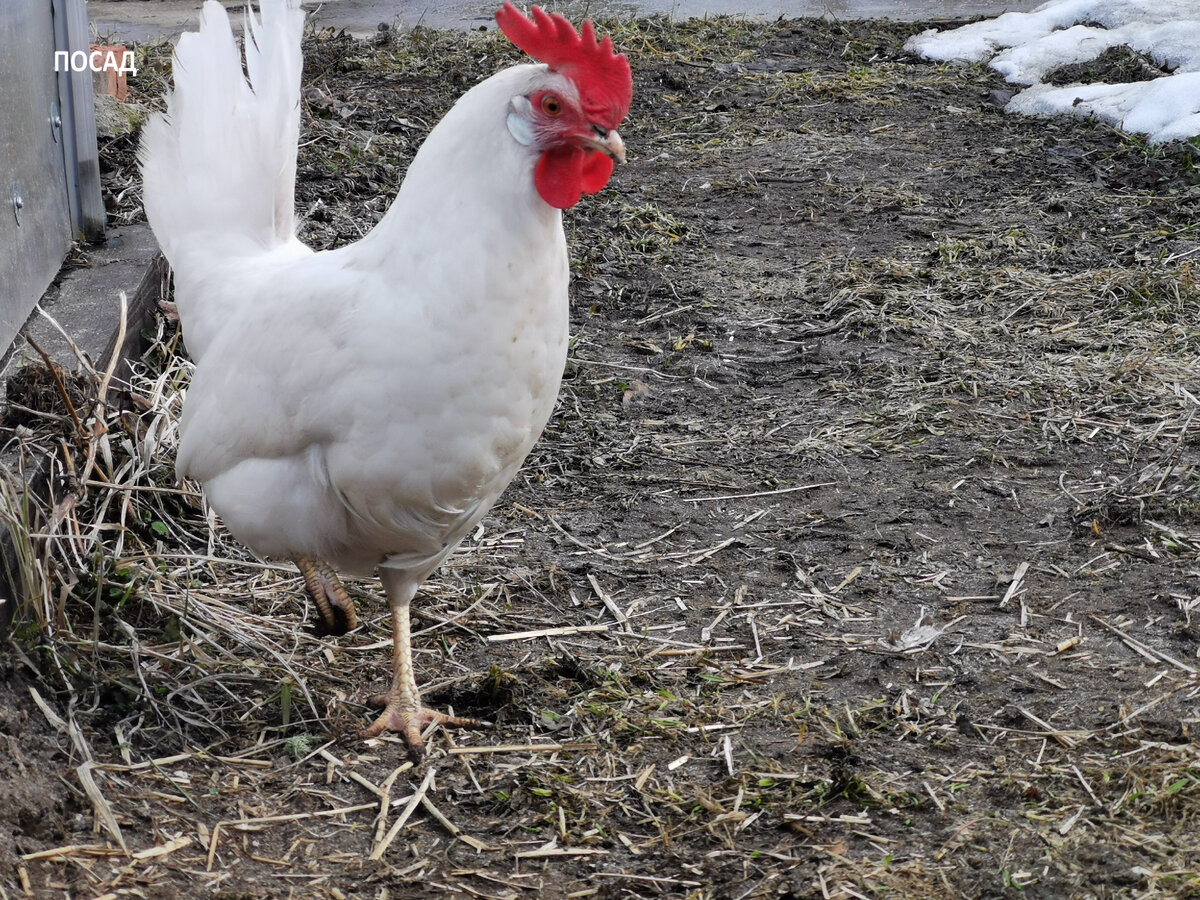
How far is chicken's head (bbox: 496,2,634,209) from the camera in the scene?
2453mm

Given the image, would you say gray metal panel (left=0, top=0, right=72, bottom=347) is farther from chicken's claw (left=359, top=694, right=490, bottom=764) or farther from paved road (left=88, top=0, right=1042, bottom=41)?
paved road (left=88, top=0, right=1042, bottom=41)

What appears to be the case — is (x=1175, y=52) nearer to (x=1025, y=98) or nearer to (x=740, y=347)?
(x=1025, y=98)

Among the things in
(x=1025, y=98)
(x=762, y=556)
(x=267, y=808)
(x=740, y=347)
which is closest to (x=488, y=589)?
(x=762, y=556)

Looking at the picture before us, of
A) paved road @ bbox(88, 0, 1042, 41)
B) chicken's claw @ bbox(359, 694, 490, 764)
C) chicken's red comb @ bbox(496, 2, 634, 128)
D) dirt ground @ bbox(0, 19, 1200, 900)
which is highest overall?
chicken's red comb @ bbox(496, 2, 634, 128)

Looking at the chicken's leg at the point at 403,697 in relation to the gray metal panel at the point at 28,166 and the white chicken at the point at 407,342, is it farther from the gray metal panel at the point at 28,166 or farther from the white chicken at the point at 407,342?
the gray metal panel at the point at 28,166

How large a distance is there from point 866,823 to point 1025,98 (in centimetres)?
628

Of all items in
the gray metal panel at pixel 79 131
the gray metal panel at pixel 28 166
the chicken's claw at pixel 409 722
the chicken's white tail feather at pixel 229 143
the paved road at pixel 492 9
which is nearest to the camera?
the chicken's claw at pixel 409 722

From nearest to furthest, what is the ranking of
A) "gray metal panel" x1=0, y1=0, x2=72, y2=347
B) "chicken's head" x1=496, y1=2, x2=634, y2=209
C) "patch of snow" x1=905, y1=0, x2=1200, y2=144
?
→ "chicken's head" x1=496, y1=2, x2=634, y2=209 → "gray metal panel" x1=0, y1=0, x2=72, y2=347 → "patch of snow" x1=905, y1=0, x2=1200, y2=144

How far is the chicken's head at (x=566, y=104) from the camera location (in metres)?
2.45

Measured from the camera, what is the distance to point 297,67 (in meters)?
3.31

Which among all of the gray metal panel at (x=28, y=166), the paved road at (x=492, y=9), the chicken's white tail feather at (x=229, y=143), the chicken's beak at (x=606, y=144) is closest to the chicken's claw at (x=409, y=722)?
the chicken's white tail feather at (x=229, y=143)

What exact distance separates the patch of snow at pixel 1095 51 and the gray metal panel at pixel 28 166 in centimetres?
557

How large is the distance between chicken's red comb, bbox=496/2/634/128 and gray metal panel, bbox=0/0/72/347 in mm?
2176

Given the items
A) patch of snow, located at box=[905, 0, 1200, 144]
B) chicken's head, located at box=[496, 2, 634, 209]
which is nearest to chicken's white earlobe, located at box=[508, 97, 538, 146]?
chicken's head, located at box=[496, 2, 634, 209]
